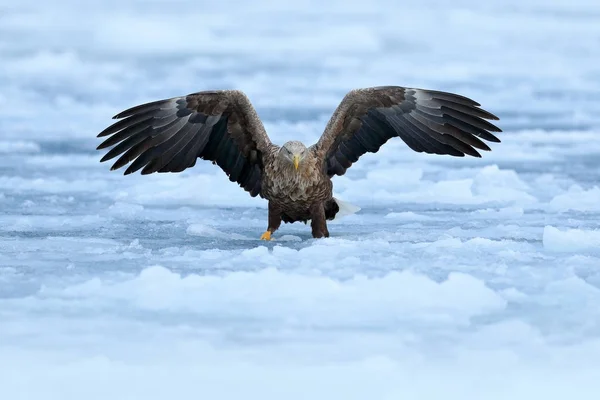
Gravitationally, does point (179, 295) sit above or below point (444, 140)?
below

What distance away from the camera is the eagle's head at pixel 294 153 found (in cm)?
776

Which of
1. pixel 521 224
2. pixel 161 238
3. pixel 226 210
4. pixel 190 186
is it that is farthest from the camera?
pixel 190 186

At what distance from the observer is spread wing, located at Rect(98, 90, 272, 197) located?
8.15m

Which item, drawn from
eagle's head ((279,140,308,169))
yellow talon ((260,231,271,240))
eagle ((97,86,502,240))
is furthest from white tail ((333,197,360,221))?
eagle's head ((279,140,308,169))

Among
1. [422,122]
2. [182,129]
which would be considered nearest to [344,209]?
[422,122]

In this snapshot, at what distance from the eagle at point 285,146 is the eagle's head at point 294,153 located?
0.03 meters

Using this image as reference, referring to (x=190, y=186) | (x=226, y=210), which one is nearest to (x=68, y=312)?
(x=226, y=210)

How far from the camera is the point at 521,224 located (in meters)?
8.84

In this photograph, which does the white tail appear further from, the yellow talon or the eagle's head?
the eagle's head

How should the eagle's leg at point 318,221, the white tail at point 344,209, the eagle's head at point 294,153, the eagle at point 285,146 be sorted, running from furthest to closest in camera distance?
1. the white tail at point 344,209
2. the eagle's leg at point 318,221
3. the eagle at point 285,146
4. the eagle's head at point 294,153

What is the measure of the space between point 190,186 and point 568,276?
487 cm

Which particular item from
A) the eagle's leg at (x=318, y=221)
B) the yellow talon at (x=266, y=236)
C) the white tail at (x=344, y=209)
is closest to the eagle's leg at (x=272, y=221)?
the yellow talon at (x=266, y=236)

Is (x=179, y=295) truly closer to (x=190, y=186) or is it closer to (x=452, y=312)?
(x=452, y=312)

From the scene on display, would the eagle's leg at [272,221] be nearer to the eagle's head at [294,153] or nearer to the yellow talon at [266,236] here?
the yellow talon at [266,236]
